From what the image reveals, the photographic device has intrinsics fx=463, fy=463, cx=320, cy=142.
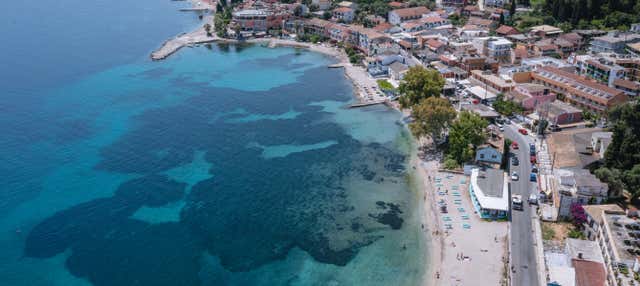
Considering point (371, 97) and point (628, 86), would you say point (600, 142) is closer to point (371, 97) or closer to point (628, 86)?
point (628, 86)

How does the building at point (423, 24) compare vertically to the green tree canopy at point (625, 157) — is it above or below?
above

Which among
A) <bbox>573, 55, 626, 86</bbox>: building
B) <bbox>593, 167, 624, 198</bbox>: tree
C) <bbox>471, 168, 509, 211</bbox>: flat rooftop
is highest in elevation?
<bbox>573, 55, 626, 86</bbox>: building

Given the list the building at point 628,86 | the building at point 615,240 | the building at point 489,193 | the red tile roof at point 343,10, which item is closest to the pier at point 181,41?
the red tile roof at point 343,10

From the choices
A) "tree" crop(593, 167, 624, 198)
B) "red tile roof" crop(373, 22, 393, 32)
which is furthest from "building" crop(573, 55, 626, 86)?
"red tile roof" crop(373, 22, 393, 32)

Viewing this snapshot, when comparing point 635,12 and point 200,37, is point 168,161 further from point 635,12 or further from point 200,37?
point 635,12

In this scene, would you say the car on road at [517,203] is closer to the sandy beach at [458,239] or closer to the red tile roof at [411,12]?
the sandy beach at [458,239]

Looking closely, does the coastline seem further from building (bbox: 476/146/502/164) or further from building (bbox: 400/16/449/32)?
building (bbox: 400/16/449/32)
